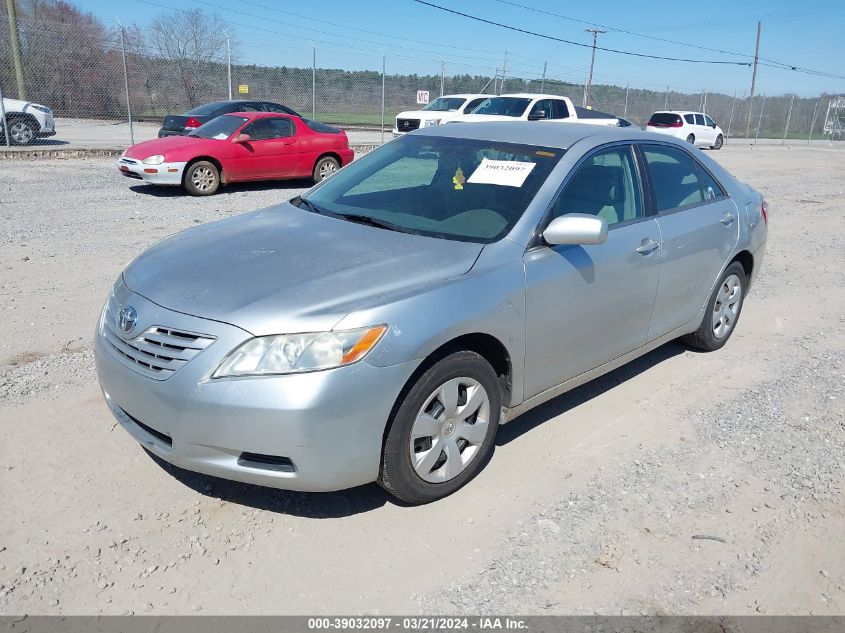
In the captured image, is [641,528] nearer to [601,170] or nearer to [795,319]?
[601,170]

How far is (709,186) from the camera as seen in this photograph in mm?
5090

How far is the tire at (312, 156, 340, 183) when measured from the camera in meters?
13.9

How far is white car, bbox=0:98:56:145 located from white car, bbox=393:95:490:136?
9.81m

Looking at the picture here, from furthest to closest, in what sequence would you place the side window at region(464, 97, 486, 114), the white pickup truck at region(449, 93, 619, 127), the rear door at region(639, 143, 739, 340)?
1. the side window at region(464, 97, 486, 114)
2. the white pickup truck at region(449, 93, 619, 127)
3. the rear door at region(639, 143, 739, 340)

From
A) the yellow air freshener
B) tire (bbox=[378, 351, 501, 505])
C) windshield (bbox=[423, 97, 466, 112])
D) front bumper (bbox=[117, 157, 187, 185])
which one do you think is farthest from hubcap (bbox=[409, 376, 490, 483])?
windshield (bbox=[423, 97, 466, 112])

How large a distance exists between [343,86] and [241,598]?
Answer: 94.9 feet

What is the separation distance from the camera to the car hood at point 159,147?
38.3 ft

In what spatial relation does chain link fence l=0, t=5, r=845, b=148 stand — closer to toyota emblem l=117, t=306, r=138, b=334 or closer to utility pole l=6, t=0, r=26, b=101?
utility pole l=6, t=0, r=26, b=101

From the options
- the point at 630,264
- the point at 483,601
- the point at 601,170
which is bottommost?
the point at 483,601

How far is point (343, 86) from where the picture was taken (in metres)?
29.5

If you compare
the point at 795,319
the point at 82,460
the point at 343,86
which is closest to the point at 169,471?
the point at 82,460

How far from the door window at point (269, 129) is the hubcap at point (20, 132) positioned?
7.57m

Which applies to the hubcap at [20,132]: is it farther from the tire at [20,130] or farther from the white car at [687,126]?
the white car at [687,126]

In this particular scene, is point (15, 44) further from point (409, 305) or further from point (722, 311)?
point (409, 305)
